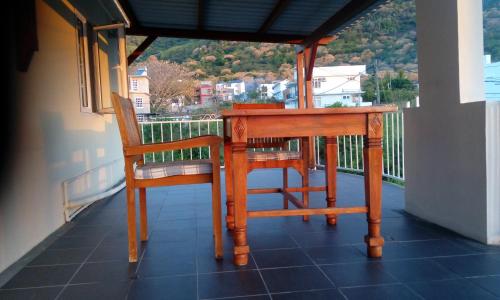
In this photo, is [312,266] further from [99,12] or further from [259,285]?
[99,12]

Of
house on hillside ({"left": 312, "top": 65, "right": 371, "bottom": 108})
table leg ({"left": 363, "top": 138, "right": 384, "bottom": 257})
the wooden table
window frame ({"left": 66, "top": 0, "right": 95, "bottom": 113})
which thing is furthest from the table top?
house on hillside ({"left": 312, "top": 65, "right": 371, "bottom": 108})

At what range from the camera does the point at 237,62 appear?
1794 cm

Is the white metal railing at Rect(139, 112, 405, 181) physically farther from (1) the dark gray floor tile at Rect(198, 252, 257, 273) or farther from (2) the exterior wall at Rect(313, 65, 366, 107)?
(2) the exterior wall at Rect(313, 65, 366, 107)

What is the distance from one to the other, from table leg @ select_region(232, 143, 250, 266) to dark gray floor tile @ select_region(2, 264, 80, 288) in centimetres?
85

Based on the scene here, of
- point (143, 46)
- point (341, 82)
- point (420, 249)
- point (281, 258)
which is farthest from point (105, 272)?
point (341, 82)

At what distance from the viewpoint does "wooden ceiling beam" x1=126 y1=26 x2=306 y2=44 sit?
20.4 feet

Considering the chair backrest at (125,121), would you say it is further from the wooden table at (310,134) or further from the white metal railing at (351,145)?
the white metal railing at (351,145)

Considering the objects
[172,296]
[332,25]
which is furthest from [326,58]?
[172,296]

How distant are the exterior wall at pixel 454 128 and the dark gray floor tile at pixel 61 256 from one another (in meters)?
2.23

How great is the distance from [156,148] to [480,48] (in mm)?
1969

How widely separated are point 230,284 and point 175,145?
734mm

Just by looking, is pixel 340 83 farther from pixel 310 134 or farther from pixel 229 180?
pixel 310 134

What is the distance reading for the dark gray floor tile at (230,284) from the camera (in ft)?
5.77

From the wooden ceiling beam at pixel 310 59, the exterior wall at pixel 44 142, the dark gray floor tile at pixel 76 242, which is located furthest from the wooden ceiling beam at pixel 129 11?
the dark gray floor tile at pixel 76 242
